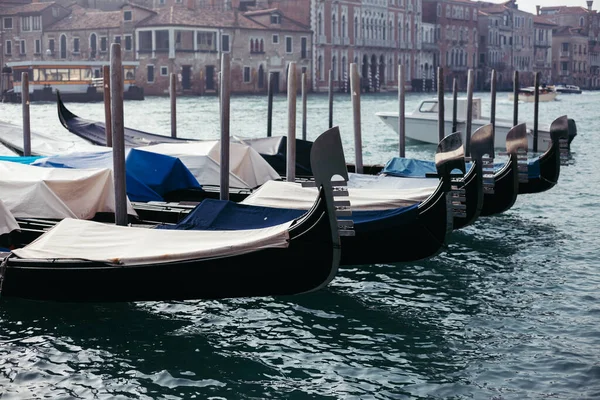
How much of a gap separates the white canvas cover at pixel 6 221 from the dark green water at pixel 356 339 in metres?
0.47

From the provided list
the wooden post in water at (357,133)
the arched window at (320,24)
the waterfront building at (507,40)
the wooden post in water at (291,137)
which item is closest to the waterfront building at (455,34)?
the waterfront building at (507,40)

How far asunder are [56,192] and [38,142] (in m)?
4.93

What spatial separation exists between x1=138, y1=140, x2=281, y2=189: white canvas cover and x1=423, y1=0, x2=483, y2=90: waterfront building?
45389mm

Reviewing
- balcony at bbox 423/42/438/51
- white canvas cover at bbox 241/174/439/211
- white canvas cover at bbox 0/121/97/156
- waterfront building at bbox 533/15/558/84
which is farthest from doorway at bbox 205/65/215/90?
white canvas cover at bbox 241/174/439/211

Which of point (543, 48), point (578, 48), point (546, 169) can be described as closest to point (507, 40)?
point (543, 48)

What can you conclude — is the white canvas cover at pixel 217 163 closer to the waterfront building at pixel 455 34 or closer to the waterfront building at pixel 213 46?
the waterfront building at pixel 213 46

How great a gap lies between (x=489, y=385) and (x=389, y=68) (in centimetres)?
4592

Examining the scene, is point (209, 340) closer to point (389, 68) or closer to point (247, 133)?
point (247, 133)

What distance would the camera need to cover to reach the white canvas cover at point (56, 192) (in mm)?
6527

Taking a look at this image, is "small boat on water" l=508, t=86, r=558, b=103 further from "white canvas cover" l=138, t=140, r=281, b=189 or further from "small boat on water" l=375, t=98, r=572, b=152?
"white canvas cover" l=138, t=140, r=281, b=189

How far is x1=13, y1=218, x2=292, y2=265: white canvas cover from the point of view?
5.12m

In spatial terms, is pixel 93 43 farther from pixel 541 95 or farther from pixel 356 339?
pixel 356 339

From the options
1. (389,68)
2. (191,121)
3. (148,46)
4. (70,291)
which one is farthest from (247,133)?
(389,68)

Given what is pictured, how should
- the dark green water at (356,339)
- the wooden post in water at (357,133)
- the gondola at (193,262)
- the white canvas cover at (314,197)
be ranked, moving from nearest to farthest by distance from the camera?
the dark green water at (356,339) < the gondola at (193,262) < the white canvas cover at (314,197) < the wooden post in water at (357,133)
